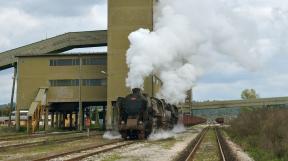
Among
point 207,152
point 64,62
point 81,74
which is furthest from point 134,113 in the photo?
point 64,62

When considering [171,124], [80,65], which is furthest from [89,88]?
[171,124]

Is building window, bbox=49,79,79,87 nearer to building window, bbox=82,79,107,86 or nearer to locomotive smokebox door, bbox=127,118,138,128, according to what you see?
building window, bbox=82,79,107,86

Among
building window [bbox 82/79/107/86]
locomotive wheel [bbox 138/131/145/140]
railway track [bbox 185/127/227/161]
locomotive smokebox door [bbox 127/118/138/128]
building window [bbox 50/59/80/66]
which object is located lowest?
railway track [bbox 185/127/227/161]

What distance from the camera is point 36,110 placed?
72.9 meters

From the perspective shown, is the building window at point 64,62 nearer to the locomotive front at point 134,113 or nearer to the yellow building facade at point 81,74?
the yellow building facade at point 81,74

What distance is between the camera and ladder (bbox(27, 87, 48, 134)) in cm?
6988

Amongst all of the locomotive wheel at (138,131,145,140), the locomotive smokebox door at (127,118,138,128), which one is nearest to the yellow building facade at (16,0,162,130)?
the locomotive wheel at (138,131,145,140)

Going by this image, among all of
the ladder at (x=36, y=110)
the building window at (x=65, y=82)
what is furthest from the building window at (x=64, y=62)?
the ladder at (x=36, y=110)

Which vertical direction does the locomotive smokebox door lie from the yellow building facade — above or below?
below

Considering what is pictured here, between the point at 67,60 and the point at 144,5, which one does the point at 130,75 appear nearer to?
the point at 144,5

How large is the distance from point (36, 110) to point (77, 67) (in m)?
10.8

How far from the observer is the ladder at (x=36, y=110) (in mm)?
69875

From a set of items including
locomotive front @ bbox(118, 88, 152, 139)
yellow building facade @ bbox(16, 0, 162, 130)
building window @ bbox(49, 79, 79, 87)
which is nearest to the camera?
locomotive front @ bbox(118, 88, 152, 139)

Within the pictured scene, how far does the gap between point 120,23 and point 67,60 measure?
11434 mm
